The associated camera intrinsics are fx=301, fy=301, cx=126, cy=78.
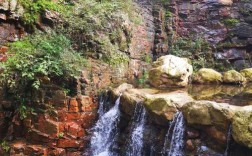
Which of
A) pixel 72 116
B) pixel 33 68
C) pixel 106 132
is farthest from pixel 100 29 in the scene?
pixel 106 132

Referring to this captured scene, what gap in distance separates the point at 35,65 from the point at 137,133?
3101 millimetres

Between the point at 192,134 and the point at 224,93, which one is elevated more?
the point at 224,93

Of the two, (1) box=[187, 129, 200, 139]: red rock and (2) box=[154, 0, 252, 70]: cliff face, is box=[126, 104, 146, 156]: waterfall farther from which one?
(2) box=[154, 0, 252, 70]: cliff face

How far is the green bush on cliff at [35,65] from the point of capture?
24.8ft

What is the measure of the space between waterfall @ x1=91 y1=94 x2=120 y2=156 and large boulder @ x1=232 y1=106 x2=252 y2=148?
3.46 m

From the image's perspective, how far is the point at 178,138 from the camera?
6617 mm

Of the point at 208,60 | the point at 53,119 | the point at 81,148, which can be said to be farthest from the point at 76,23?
the point at 208,60

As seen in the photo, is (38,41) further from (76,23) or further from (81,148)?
(81,148)

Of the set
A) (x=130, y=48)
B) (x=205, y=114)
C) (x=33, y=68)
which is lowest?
(x=205, y=114)

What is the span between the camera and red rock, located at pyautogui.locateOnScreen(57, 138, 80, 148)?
7605mm

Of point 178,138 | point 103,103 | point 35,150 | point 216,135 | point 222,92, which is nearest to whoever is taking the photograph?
point 216,135

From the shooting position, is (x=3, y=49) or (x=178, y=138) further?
(x=3, y=49)

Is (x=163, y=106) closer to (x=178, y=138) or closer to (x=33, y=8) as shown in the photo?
(x=178, y=138)

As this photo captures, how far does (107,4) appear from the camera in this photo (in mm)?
10641
